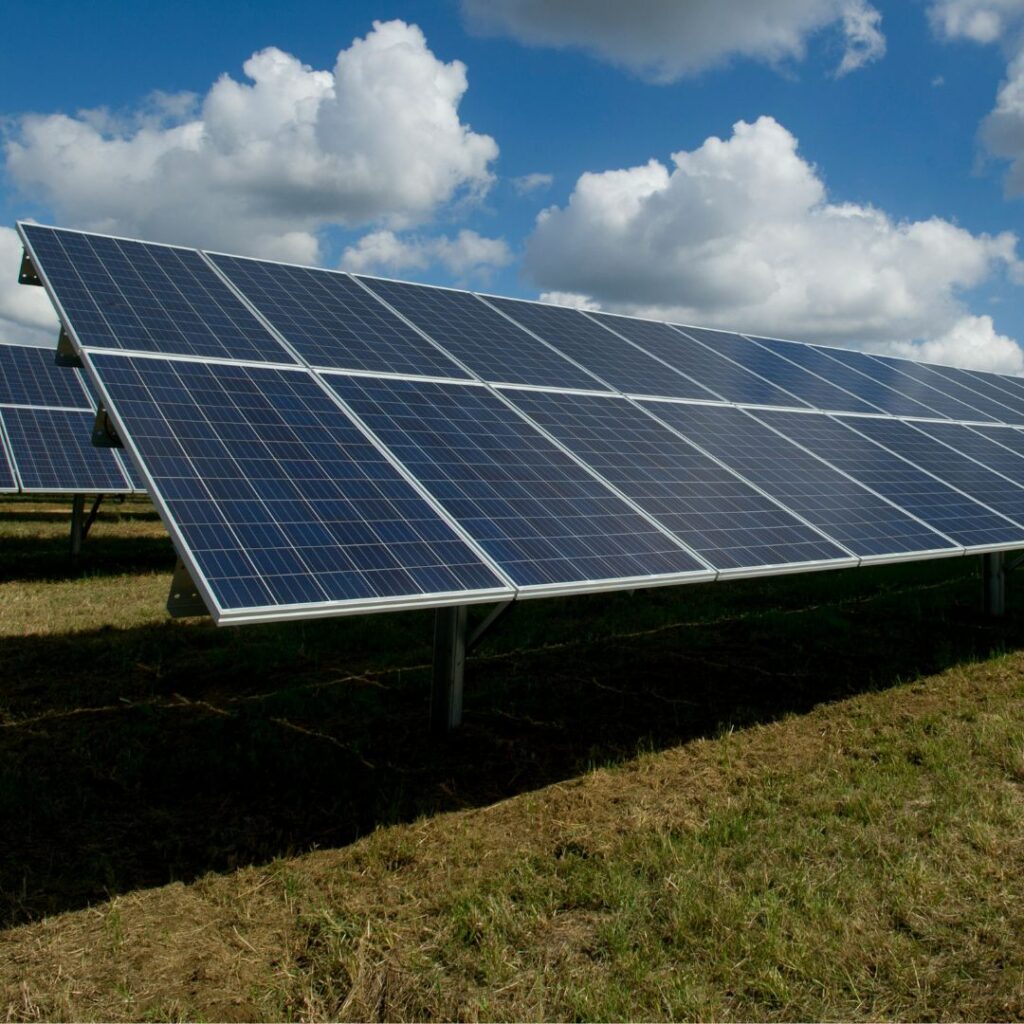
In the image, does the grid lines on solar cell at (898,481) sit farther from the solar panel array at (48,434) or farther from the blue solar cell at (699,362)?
the solar panel array at (48,434)

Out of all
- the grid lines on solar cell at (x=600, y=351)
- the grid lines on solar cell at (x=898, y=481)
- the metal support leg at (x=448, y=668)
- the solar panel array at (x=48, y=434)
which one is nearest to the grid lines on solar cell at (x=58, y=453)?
the solar panel array at (x=48, y=434)

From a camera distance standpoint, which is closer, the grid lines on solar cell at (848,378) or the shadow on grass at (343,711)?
the shadow on grass at (343,711)

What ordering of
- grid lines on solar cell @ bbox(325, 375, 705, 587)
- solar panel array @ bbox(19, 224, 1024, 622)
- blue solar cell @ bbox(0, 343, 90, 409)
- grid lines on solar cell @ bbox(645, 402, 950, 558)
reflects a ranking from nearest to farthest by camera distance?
solar panel array @ bbox(19, 224, 1024, 622) < grid lines on solar cell @ bbox(325, 375, 705, 587) < grid lines on solar cell @ bbox(645, 402, 950, 558) < blue solar cell @ bbox(0, 343, 90, 409)

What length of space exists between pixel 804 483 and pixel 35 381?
21739 millimetres

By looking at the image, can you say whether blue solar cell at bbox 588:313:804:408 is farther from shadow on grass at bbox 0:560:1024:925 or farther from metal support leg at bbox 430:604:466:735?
metal support leg at bbox 430:604:466:735

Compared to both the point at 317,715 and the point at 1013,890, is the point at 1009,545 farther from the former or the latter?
the point at 317,715

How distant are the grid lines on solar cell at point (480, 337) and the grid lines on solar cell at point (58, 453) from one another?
32.2 feet

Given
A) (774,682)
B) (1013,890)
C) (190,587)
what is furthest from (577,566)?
(774,682)

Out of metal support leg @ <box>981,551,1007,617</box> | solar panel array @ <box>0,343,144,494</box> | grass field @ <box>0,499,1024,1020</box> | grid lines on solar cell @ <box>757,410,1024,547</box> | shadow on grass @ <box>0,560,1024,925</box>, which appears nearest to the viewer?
grass field @ <box>0,499,1024,1020</box>

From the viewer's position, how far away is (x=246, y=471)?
8164 mm

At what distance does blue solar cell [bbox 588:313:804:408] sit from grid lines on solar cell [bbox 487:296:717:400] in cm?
44

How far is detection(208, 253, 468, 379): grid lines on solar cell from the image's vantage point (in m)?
11.2

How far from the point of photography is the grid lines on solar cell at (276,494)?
7.07 meters

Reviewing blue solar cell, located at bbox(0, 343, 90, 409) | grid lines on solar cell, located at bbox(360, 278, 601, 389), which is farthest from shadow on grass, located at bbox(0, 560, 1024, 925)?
blue solar cell, located at bbox(0, 343, 90, 409)
